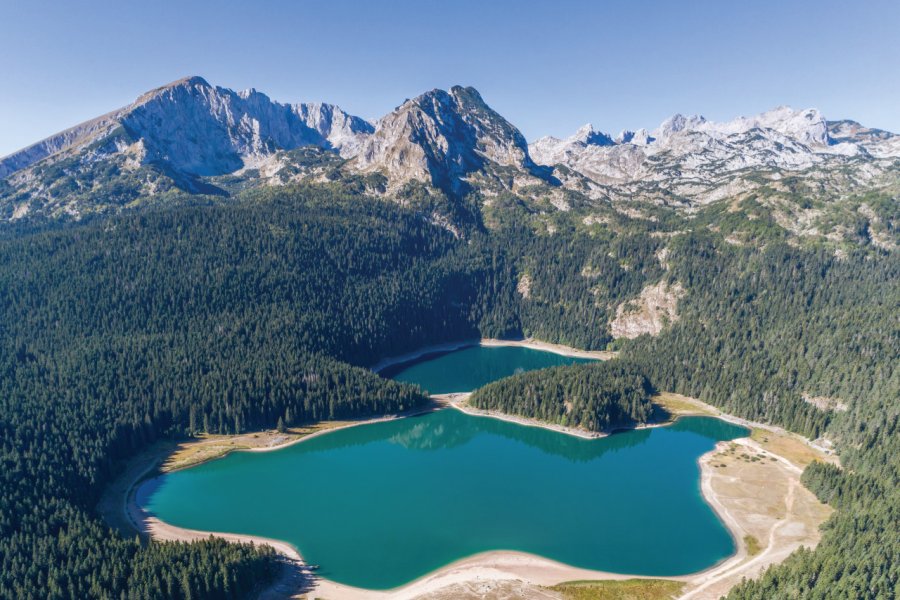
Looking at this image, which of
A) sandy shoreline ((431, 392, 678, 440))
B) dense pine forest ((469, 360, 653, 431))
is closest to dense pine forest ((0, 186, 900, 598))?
dense pine forest ((469, 360, 653, 431))

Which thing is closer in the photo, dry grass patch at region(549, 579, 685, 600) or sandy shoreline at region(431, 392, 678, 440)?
dry grass patch at region(549, 579, 685, 600)

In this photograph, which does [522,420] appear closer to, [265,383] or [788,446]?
[788,446]

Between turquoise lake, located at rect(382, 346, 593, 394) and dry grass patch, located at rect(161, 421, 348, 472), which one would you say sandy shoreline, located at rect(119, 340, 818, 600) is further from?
turquoise lake, located at rect(382, 346, 593, 394)

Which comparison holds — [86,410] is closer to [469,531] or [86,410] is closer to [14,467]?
[14,467]

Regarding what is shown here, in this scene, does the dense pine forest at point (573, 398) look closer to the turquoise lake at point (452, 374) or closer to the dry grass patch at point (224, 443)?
the turquoise lake at point (452, 374)

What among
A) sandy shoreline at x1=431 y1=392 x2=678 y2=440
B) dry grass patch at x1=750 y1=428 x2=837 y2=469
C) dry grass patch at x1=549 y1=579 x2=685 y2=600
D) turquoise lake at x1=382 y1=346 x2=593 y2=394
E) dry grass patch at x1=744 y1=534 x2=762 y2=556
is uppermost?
turquoise lake at x1=382 y1=346 x2=593 y2=394

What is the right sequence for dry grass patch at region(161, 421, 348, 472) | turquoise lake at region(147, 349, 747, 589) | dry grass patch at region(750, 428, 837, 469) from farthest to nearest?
1. dry grass patch at region(750, 428, 837, 469)
2. dry grass patch at region(161, 421, 348, 472)
3. turquoise lake at region(147, 349, 747, 589)
